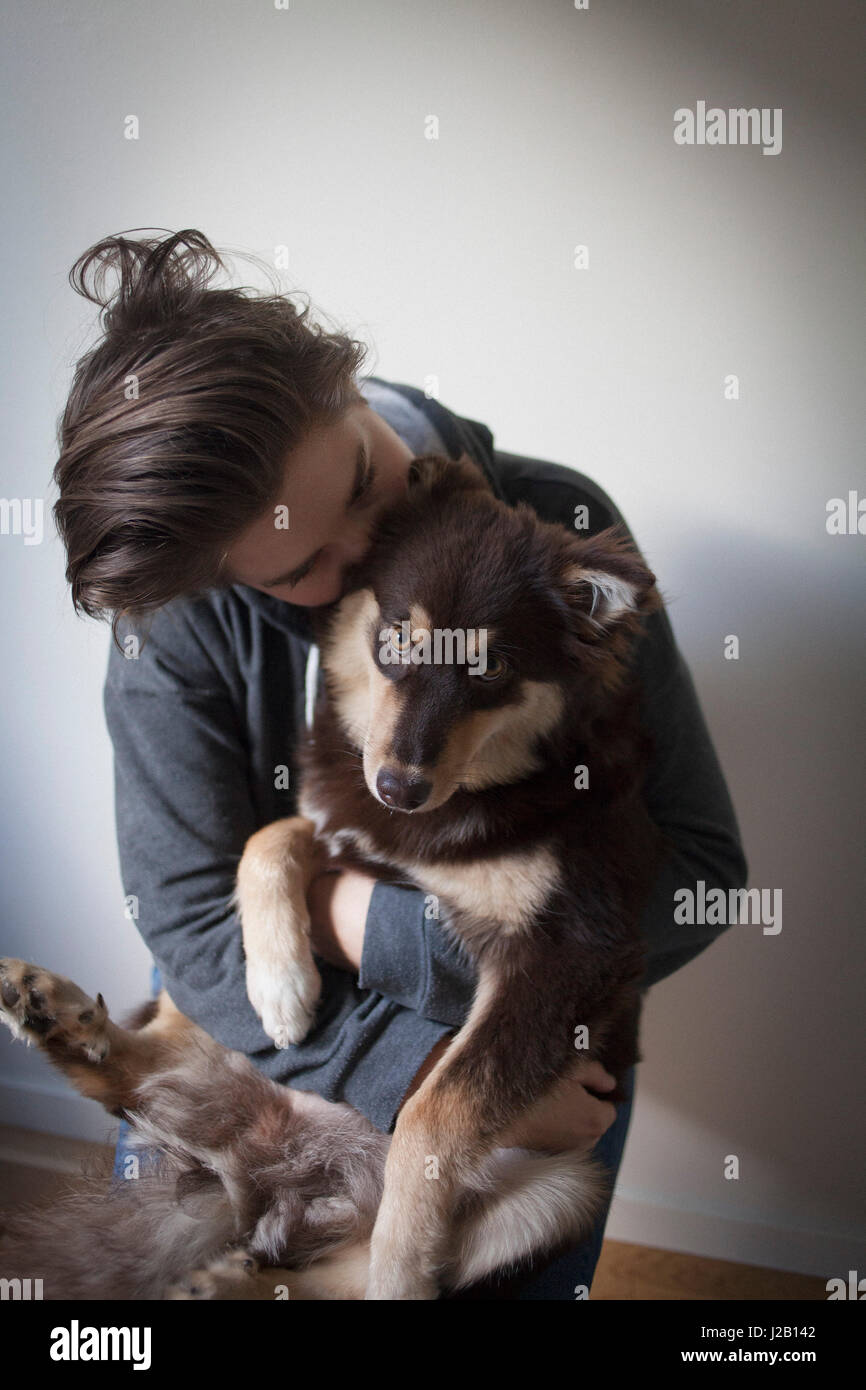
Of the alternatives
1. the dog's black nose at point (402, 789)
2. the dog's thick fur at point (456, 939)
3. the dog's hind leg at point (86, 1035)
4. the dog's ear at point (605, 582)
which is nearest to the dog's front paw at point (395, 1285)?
the dog's thick fur at point (456, 939)

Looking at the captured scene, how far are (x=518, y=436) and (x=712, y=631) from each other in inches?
24.5

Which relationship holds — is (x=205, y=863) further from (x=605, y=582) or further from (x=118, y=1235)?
(x=605, y=582)

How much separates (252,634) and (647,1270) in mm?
1964

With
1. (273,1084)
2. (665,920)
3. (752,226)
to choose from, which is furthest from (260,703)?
(752,226)

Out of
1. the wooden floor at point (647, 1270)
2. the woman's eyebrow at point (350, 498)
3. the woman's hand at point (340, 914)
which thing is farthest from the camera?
the wooden floor at point (647, 1270)

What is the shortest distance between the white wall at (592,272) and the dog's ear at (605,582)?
65 cm

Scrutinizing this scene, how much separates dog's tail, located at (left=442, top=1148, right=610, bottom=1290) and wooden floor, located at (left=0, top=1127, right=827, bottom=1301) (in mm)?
845

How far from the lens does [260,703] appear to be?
5.05 feet

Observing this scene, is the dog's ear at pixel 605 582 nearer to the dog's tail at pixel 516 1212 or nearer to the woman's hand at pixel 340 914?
the woman's hand at pixel 340 914

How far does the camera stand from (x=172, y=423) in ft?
3.31

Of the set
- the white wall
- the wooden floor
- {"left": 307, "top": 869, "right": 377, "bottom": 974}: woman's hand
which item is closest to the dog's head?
{"left": 307, "top": 869, "right": 377, "bottom": 974}: woman's hand

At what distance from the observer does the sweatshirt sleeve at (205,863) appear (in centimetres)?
131

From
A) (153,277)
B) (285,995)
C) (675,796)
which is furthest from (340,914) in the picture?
(153,277)

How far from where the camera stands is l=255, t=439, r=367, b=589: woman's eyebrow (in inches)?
Result: 49.0
